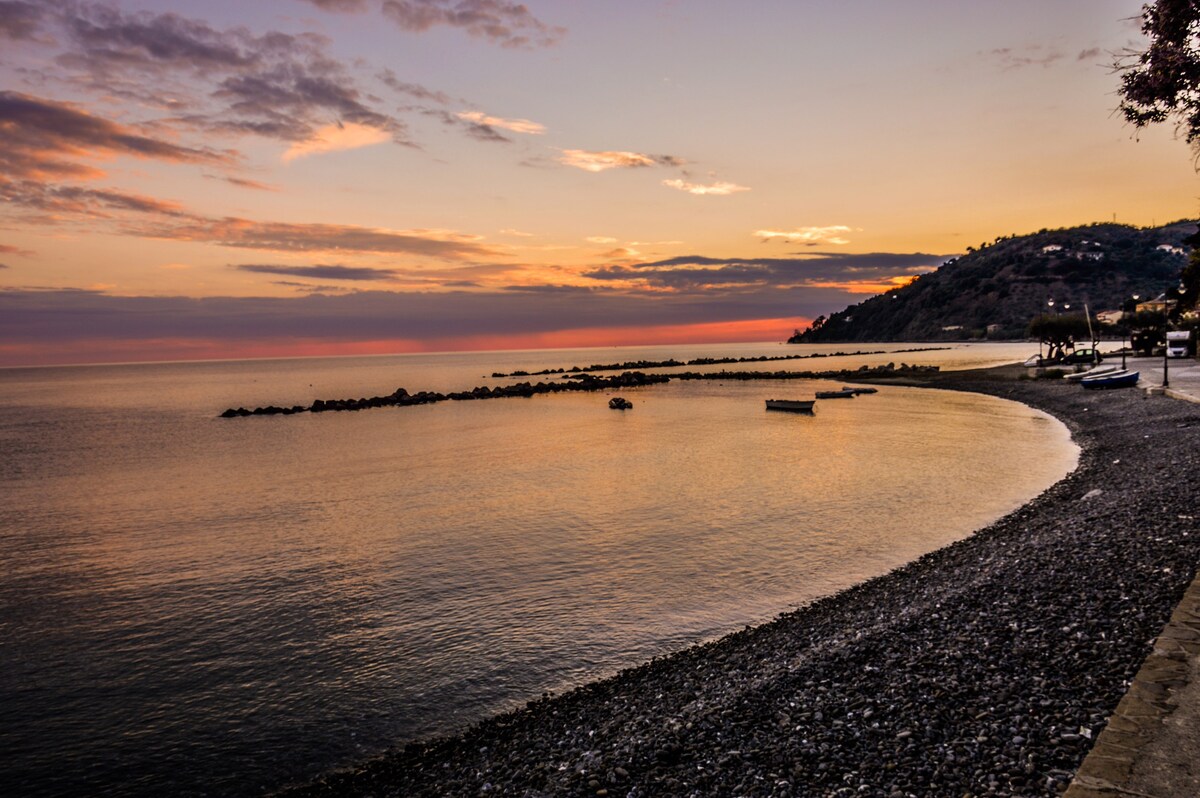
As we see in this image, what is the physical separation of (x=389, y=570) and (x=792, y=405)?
54.2 meters

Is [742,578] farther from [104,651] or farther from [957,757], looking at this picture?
[104,651]

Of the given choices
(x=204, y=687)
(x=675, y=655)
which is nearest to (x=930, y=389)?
(x=675, y=655)

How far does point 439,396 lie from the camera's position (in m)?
96.9

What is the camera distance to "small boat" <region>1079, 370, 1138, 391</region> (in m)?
51.6

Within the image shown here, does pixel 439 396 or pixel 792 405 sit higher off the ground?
pixel 439 396

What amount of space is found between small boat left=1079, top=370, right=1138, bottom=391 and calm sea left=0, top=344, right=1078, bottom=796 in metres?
8.64

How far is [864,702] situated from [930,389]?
8817 centimetres

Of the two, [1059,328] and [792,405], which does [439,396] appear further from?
[1059,328]

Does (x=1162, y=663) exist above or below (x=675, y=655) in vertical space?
above

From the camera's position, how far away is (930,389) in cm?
8706

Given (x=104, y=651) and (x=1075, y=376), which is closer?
(x=104, y=651)

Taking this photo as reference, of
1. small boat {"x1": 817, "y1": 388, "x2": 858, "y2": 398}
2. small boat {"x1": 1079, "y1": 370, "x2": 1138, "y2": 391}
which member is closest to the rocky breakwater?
small boat {"x1": 817, "y1": 388, "x2": 858, "y2": 398}

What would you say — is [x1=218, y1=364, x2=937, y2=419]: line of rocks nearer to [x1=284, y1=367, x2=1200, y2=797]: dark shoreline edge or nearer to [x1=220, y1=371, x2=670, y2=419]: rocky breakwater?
[x1=220, y1=371, x2=670, y2=419]: rocky breakwater

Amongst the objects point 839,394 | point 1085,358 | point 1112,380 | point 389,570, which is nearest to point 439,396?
point 839,394
